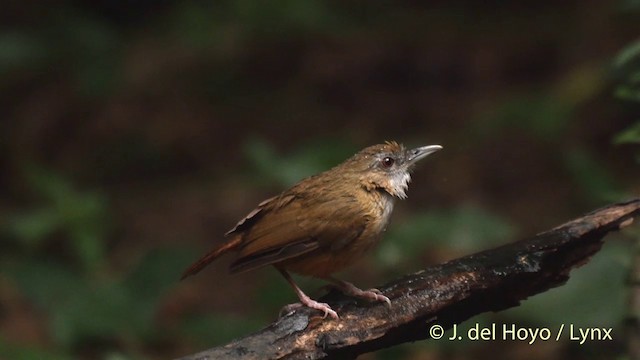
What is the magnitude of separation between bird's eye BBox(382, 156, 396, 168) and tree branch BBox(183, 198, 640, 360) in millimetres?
793

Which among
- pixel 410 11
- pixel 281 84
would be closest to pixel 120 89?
pixel 281 84

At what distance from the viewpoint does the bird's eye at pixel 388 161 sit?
16.4 ft

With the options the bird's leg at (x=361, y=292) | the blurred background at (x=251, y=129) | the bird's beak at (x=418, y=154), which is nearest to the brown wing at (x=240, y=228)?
the bird's leg at (x=361, y=292)

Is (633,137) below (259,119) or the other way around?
below

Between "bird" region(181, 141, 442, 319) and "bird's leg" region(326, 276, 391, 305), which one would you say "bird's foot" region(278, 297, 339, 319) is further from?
"bird's leg" region(326, 276, 391, 305)

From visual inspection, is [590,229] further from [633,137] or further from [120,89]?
[120,89]

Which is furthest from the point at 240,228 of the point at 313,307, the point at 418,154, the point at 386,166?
the point at 418,154

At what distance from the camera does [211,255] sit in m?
4.49

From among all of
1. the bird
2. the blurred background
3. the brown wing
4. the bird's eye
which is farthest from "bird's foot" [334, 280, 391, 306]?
the blurred background

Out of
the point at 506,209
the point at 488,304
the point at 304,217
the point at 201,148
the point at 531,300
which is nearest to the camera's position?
the point at 488,304

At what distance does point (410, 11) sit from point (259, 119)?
189cm

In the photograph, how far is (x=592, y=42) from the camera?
8.86 metres

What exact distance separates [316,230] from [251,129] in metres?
5.26

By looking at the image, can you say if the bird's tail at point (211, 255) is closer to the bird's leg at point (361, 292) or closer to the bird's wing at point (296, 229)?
the bird's wing at point (296, 229)
